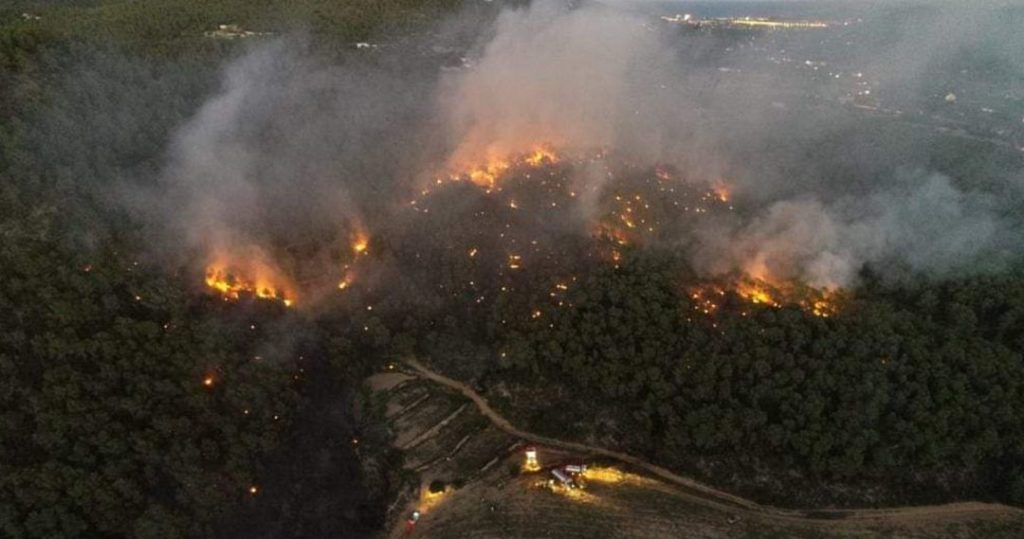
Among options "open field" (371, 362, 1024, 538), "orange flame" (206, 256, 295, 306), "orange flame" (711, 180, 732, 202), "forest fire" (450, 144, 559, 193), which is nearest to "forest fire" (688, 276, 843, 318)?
"orange flame" (711, 180, 732, 202)

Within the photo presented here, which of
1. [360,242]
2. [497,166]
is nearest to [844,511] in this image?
[497,166]

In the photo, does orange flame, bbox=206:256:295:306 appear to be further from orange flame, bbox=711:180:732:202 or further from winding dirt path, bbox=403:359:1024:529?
orange flame, bbox=711:180:732:202

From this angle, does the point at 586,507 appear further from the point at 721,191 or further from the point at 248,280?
the point at 721,191

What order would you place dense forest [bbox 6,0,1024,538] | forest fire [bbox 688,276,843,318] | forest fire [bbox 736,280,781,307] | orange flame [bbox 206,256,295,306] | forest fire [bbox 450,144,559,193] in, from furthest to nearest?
forest fire [bbox 450,144,559,193] → orange flame [bbox 206,256,295,306] → forest fire [bbox 736,280,781,307] → forest fire [bbox 688,276,843,318] → dense forest [bbox 6,0,1024,538]

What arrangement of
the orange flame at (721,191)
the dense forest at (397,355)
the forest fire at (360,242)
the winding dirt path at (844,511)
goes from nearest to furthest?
the dense forest at (397,355) < the winding dirt path at (844,511) < the forest fire at (360,242) < the orange flame at (721,191)

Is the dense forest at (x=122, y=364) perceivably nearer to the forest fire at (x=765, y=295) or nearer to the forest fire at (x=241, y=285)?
the forest fire at (x=241, y=285)

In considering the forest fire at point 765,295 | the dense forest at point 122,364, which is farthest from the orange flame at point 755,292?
the dense forest at point 122,364

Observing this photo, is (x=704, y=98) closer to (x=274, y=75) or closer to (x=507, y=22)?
(x=507, y=22)
